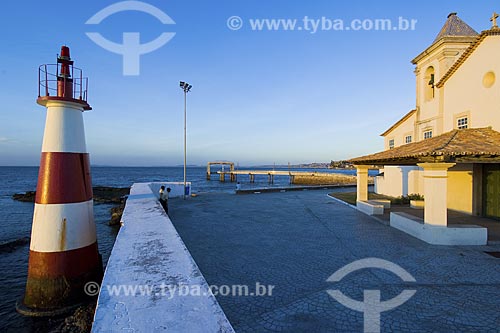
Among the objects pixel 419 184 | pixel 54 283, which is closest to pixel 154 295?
pixel 54 283

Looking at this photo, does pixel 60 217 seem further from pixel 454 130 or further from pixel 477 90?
pixel 477 90

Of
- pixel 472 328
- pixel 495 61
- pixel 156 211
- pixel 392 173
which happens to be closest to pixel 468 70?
pixel 495 61

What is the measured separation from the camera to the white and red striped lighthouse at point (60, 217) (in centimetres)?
648

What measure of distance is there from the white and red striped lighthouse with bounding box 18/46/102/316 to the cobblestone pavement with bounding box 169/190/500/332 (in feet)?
9.96

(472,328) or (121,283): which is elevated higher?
(121,283)

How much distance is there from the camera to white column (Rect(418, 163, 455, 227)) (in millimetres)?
8648

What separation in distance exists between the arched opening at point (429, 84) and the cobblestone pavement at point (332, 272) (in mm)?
Result: 10887

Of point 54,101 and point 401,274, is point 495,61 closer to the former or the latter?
point 401,274

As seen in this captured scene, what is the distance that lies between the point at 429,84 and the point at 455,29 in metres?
3.35

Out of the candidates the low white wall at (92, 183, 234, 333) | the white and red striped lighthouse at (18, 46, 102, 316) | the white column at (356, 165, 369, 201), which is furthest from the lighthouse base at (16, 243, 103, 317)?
the white column at (356, 165, 369, 201)

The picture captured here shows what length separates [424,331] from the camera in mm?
4020

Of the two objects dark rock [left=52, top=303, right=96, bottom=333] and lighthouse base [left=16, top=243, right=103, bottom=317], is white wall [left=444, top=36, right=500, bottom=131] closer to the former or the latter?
dark rock [left=52, top=303, right=96, bottom=333]

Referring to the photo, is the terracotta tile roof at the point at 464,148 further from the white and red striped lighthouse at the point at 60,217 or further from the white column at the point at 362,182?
the white and red striped lighthouse at the point at 60,217

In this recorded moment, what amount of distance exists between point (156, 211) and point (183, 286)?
6.07 metres
